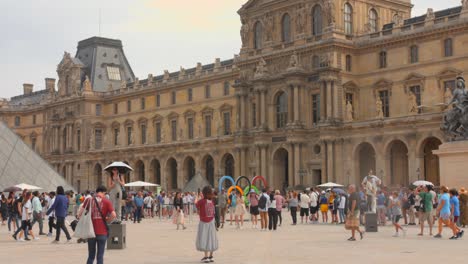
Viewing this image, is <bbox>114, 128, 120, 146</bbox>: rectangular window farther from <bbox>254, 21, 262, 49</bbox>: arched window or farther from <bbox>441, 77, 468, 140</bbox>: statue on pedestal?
<bbox>441, 77, 468, 140</bbox>: statue on pedestal

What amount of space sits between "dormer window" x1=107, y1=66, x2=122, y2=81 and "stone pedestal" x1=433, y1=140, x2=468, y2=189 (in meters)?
67.6

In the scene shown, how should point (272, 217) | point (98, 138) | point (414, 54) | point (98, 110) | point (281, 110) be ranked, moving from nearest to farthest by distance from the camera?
point (272, 217) → point (414, 54) → point (281, 110) → point (98, 138) → point (98, 110)

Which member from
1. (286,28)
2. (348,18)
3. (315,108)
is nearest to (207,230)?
(315,108)

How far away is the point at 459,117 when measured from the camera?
33.0m

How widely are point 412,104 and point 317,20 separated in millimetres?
11225

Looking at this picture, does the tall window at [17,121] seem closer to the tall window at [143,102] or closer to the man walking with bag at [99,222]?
the tall window at [143,102]

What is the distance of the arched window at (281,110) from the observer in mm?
62312

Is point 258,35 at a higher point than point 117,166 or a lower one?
higher

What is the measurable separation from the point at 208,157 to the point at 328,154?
2034 cm

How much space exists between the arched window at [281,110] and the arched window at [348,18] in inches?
286

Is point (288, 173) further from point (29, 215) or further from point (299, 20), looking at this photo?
point (29, 215)

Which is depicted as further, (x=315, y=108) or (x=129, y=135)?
(x=129, y=135)

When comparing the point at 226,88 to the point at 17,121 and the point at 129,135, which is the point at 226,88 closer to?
the point at 129,135

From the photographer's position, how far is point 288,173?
205ft
